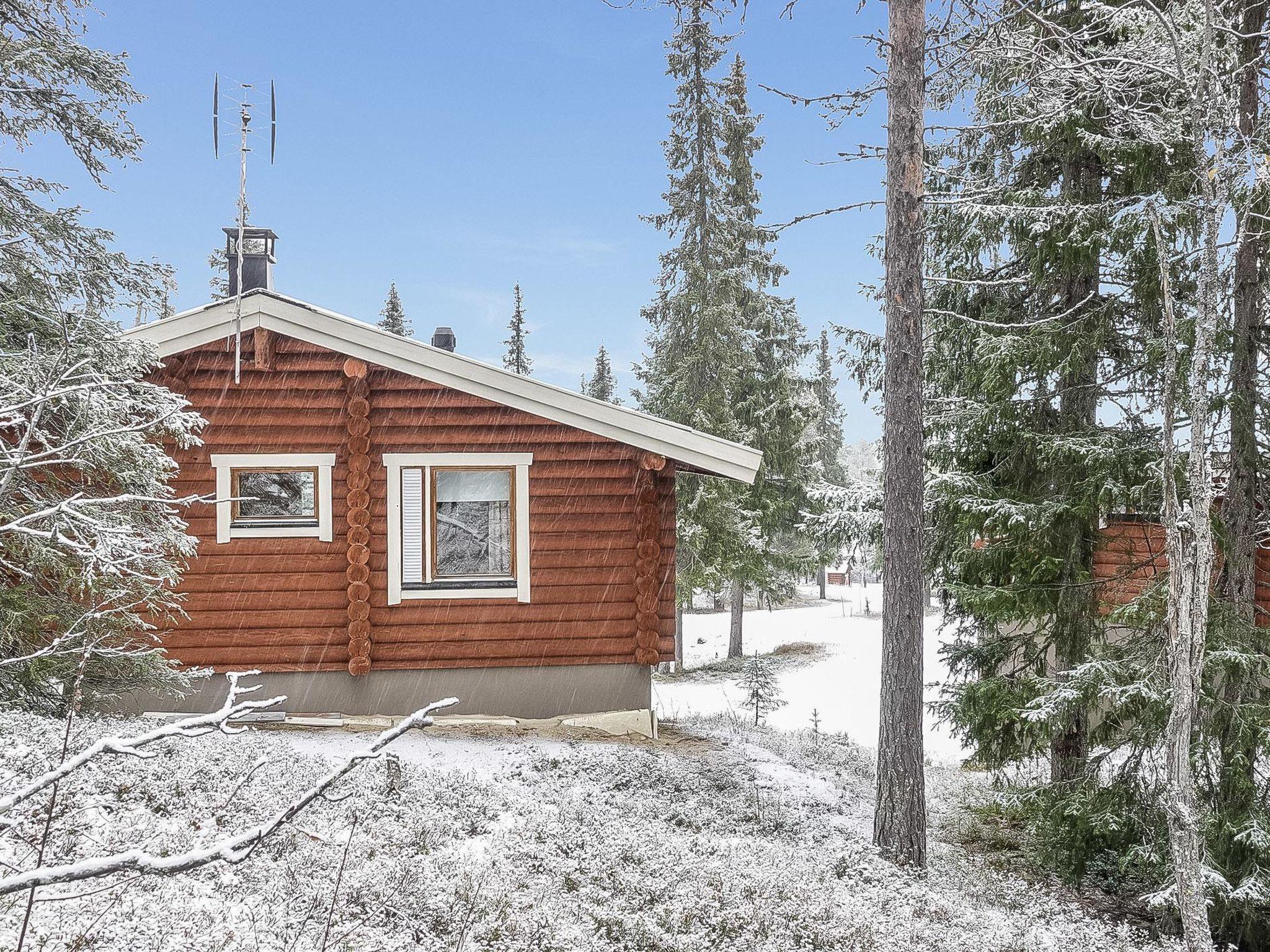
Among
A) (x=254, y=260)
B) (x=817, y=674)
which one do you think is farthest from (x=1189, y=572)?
(x=817, y=674)

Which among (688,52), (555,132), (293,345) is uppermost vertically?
(555,132)

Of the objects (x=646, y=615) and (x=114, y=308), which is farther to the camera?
(x=646, y=615)

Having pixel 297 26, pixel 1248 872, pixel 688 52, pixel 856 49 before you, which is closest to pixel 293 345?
pixel 856 49

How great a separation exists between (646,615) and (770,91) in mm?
6190

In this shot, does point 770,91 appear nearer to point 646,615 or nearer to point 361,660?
point 646,615

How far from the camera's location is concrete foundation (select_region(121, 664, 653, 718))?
10.2 m

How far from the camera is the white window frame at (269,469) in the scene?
1022 cm

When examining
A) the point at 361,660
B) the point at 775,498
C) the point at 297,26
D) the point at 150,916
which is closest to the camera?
the point at 150,916

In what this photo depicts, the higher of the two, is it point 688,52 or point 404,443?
point 688,52

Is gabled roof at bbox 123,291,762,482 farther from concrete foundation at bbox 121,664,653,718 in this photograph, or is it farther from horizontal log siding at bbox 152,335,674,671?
concrete foundation at bbox 121,664,653,718

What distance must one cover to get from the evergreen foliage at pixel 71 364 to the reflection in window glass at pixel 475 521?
3077mm

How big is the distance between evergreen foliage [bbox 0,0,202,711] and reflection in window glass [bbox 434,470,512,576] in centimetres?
308

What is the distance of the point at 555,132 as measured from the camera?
145250 mm

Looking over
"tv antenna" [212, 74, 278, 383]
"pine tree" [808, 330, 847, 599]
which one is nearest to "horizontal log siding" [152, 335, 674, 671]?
"tv antenna" [212, 74, 278, 383]
